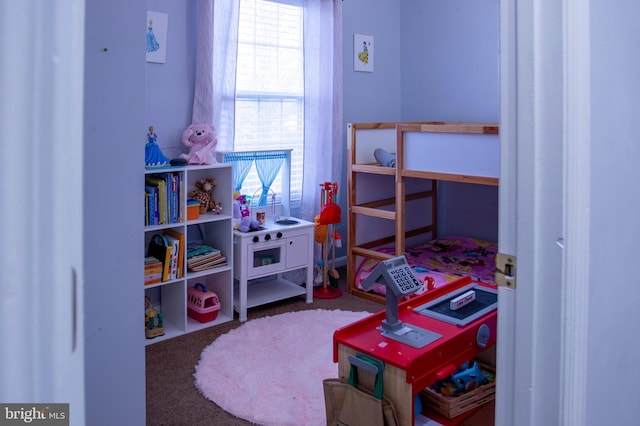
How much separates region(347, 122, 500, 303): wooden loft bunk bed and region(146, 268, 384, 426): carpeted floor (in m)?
0.48

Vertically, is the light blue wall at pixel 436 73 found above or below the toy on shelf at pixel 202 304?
above

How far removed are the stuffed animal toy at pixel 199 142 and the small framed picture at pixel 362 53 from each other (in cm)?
166

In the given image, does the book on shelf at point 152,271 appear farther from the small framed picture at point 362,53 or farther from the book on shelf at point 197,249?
the small framed picture at point 362,53

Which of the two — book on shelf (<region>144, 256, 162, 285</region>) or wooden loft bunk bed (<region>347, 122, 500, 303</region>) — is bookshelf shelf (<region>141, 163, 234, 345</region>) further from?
wooden loft bunk bed (<region>347, 122, 500, 303</region>)

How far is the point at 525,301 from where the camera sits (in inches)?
38.3

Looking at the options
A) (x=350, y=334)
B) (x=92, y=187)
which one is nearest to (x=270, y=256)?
(x=350, y=334)

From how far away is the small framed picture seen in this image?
15.1ft

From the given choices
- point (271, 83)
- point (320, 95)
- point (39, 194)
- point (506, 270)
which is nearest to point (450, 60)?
point (320, 95)

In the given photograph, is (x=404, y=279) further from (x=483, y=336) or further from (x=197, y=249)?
(x=197, y=249)

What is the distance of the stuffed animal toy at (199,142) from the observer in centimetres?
338

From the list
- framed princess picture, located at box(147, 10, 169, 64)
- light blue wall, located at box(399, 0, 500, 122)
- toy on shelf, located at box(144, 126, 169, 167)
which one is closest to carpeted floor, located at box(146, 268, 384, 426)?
toy on shelf, located at box(144, 126, 169, 167)

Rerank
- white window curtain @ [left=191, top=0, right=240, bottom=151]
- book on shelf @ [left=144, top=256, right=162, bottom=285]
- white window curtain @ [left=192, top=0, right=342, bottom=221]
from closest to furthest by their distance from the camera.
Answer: book on shelf @ [left=144, top=256, right=162, bottom=285] → white window curtain @ [left=191, top=0, right=240, bottom=151] → white window curtain @ [left=192, top=0, right=342, bottom=221]

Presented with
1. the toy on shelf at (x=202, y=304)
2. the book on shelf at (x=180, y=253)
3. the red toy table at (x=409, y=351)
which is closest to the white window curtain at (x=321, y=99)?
the toy on shelf at (x=202, y=304)

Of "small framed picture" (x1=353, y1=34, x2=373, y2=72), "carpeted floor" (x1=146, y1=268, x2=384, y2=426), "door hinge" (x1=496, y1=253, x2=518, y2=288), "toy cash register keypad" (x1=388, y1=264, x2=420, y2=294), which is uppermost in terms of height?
"small framed picture" (x1=353, y1=34, x2=373, y2=72)
